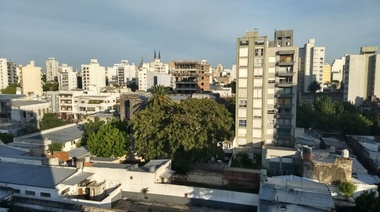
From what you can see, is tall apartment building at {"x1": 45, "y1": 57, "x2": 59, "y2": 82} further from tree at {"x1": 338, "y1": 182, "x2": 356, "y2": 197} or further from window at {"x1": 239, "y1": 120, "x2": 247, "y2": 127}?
tree at {"x1": 338, "y1": 182, "x2": 356, "y2": 197}

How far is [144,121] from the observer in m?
32.9

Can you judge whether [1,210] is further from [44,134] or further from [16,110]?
[16,110]

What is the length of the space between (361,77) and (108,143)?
81034 mm

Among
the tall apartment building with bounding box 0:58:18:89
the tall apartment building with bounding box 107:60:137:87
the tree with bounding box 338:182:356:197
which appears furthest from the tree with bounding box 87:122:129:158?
the tall apartment building with bounding box 0:58:18:89

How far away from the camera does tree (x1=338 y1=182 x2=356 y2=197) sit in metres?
25.6

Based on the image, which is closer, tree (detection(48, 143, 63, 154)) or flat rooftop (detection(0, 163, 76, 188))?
flat rooftop (detection(0, 163, 76, 188))

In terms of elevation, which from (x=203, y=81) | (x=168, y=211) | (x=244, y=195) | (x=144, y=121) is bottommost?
(x=168, y=211)

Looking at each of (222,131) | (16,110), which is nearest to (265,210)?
(222,131)

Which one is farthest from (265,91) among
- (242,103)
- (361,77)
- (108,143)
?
(361,77)

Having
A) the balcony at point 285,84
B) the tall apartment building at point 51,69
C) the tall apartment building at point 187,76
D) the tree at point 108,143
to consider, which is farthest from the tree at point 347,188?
the tall apartment building at point 51,69

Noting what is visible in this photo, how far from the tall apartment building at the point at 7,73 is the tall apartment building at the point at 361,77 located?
465ft

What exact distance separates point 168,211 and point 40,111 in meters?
58.0

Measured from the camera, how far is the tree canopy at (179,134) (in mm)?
30469

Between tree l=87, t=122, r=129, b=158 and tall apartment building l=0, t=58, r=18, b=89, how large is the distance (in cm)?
11798
